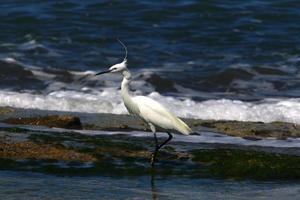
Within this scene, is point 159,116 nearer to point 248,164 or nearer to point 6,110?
point 248,164

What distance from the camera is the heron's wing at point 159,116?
27.3 feet

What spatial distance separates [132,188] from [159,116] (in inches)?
58.3

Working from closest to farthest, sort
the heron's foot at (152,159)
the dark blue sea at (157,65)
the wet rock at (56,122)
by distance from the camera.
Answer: the dark blue sea at (157,65), the heron's foot at (152,159), the wet rock at (56,122)

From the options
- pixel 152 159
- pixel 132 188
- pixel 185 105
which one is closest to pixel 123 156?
pixel 152 159

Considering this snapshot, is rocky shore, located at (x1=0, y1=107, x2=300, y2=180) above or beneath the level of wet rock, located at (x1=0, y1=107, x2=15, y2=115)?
above

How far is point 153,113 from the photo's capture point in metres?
8.52

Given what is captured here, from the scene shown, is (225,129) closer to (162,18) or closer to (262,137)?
(262,137)

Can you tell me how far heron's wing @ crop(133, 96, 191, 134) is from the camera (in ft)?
27.3

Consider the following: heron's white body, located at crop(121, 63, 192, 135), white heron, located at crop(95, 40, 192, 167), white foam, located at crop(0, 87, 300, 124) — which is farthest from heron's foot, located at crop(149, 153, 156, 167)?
white foam, located at crop(0, 87, 300, 124)

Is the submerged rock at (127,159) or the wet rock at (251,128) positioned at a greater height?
the submerged rock at (127,159)

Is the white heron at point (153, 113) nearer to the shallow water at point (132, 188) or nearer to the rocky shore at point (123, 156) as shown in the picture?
the rocky shore at point (123, 156)

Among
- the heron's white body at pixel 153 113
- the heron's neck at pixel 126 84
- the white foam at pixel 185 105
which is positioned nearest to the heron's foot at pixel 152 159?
the heron's white body at pixel 153 113

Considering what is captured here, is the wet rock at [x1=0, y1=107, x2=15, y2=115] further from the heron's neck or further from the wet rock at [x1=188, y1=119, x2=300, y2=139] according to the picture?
the heron's neck

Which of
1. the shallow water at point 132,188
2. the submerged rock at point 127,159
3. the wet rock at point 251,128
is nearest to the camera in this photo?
the shallow water at point 132,188
